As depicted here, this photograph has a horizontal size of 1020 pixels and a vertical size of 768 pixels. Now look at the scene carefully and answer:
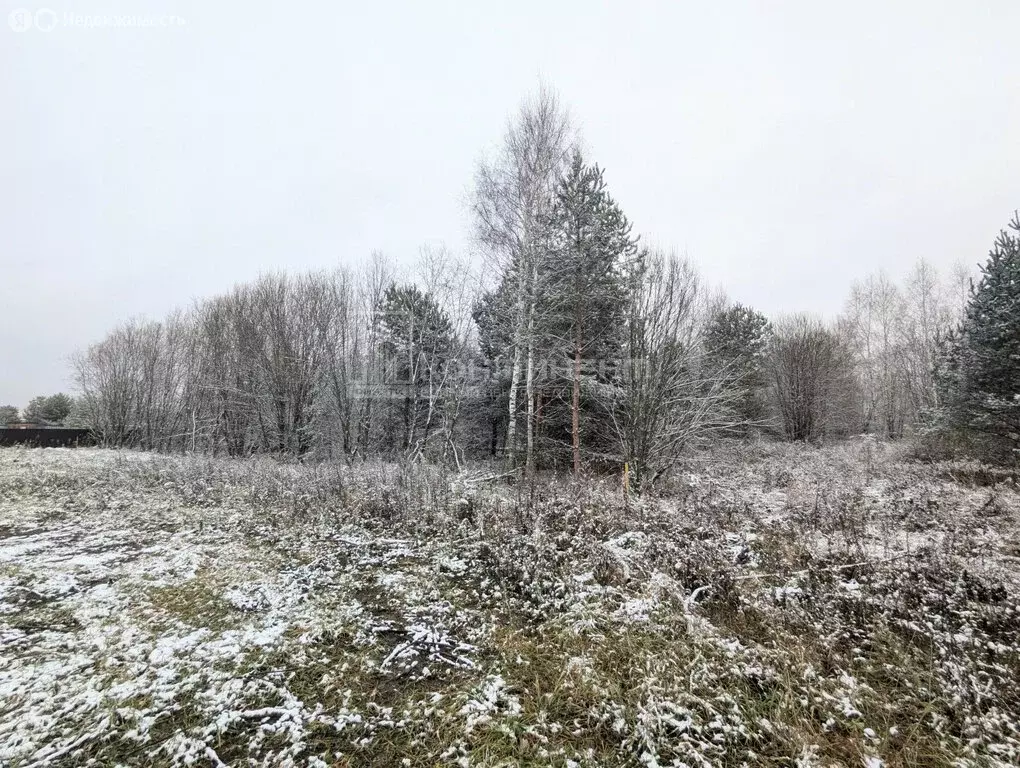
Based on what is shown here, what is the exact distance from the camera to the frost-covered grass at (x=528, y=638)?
7.93 feet

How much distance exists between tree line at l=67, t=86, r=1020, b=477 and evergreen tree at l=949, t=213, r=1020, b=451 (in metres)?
0.16

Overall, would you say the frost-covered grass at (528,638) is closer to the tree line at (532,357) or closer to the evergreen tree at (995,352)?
the tree line at (532,357)

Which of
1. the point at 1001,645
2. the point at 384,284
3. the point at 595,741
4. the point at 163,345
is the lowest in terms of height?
the point at 595,741

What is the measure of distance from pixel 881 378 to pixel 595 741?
109 ft

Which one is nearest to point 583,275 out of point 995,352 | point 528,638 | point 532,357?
point 532,357

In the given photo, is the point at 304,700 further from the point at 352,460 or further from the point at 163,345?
the point at 163,345

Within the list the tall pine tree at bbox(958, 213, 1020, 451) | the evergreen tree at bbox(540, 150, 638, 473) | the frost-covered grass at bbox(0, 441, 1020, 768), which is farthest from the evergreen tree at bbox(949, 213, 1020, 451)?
the evergreen tree at bbox(540, 150, 638, 473)

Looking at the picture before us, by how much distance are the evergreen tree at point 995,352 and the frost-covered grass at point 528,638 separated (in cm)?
579

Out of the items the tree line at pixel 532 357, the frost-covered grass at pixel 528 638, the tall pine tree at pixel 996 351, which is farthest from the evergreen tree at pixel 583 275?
the tall pine tree at pixel 996 351

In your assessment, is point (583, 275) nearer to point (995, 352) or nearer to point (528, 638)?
point (528, 638)

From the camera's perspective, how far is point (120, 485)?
9.92 metres

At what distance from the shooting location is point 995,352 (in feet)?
34.5

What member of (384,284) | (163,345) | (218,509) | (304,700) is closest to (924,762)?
(304,700)

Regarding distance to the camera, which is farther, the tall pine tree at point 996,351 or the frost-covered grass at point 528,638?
the tall pine tree at point 996,351
